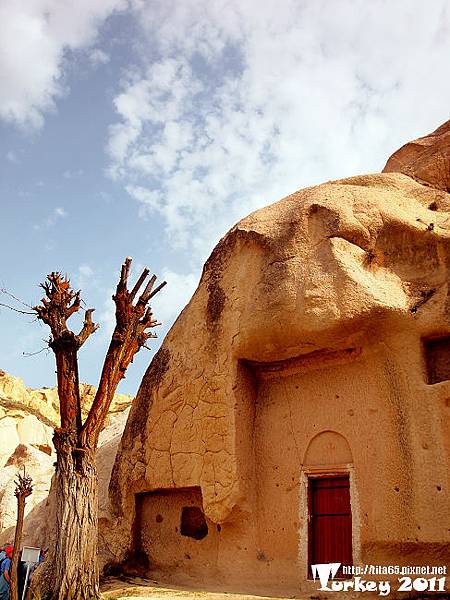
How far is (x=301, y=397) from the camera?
1012 cm

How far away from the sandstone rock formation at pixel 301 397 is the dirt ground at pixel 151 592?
2.05ft

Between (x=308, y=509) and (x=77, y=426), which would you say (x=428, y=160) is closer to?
(x=308, y=509)

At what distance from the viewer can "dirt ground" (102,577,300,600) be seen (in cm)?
872

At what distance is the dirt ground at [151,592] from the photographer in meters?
8.72

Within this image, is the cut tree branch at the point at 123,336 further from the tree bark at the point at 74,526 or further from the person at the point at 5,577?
the person at the point at 5,577

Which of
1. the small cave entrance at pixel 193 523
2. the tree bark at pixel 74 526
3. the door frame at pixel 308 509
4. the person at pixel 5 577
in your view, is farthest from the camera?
the small cave entrance at pixel 193 523

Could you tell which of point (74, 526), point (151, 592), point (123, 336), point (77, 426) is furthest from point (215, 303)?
point (151, 592)

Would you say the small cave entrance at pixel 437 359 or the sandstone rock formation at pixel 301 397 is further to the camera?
the small cave entrance at pixel 437 359

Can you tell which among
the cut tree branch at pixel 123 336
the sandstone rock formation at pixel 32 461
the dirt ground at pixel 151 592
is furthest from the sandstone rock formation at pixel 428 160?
the sandstone rock formation at pixel 32 461

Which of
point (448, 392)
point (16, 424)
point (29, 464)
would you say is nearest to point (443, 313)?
point (448, 392)

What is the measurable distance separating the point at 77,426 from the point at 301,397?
11.6 ft

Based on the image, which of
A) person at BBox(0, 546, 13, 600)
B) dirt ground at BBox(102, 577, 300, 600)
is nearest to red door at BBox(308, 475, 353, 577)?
dirt ground at BBox(102, 577, 300, 600)

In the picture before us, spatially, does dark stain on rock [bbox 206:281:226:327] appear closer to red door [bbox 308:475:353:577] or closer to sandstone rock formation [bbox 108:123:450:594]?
sandstone rock formation [bbox 108:123:450:594]

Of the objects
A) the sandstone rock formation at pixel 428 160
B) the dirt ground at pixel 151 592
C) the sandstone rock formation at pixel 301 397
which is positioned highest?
the sandstone rock formation at pixel 428 160
